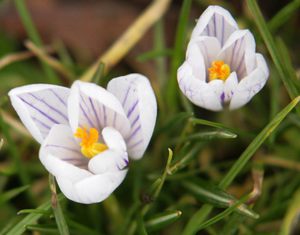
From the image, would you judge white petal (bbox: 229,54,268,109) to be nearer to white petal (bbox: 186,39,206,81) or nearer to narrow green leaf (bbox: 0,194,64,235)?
white petal (bbox: 186,39,206,81)

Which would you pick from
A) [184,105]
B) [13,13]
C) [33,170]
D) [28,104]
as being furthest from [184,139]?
[13,13]

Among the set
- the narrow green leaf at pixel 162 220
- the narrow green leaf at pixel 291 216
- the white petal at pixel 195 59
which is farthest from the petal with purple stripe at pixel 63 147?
the narrow green leaf at pixel 291 216

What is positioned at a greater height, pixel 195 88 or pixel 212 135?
pixel 195 88

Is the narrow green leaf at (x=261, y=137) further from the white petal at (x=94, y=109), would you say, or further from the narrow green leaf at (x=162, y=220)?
the white petal at (x=94, y=109)

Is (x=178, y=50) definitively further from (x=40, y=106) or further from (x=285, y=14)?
(x=40, y=106)

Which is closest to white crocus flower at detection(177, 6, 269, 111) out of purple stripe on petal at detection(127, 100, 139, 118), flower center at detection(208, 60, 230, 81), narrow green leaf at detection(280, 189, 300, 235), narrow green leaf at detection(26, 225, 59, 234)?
flower center at detection(208, 60, 230, 81)

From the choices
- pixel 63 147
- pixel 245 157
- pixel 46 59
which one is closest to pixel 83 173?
pixel 63 147

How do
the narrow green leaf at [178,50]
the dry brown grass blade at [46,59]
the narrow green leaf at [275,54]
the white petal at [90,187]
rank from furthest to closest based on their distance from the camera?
1. the dry brown grass blade at [46,59]
2. the narrow green leaf at [178,50]
3. the narrow green leaf at [275,54]
4. the white petal at [90,187]
